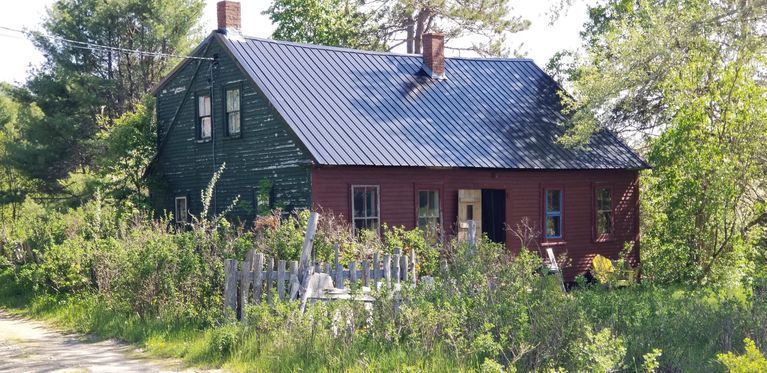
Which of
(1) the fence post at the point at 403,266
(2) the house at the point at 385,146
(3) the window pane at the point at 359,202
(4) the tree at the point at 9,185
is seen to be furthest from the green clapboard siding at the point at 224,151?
(4) the tree at the point at 9,185

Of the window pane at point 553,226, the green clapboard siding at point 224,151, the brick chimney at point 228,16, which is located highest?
the brick chimney at point 228,16

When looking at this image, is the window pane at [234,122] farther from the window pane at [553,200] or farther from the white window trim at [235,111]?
the window pane at [553,200]

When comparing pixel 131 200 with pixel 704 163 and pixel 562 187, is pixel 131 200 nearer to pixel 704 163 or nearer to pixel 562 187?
pixel 562 187

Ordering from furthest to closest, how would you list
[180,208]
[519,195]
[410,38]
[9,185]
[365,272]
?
1. [9,185]
2. [410,38]
3. [180,208]
4. [519,195]
5. [365,272]

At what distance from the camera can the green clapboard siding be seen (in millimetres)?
21562

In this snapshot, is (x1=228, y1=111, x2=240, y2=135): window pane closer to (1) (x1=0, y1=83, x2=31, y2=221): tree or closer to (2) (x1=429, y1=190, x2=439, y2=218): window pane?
(2) (x1=429, y1=190, x2=439, y2=218): window pane

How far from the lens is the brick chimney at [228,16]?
24.1 metres

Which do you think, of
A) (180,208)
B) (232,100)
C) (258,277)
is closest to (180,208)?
(180,208)

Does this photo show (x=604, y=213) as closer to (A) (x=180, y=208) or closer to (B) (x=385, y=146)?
(B) (x=385, y=146)

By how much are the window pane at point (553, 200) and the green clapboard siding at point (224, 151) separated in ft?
24.1

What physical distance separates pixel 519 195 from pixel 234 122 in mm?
7421

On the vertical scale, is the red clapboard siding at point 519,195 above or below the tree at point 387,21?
below

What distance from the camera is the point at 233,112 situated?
23.8 m

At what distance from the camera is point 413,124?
2336 cm
